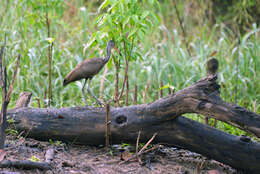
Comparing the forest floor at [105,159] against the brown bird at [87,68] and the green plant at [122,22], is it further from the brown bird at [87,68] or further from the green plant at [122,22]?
the green plant at [122,22]

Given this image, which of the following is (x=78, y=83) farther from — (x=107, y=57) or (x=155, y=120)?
(x=155, y=120)

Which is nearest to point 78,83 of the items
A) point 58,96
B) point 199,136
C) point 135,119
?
point 58,96

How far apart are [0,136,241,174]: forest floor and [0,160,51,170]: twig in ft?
0.14

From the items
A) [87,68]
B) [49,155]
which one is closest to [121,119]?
[49,155]

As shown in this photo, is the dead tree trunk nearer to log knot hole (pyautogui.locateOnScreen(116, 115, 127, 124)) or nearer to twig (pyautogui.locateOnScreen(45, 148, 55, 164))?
log knot hole (pyautogui.locateOnScreen(116, 115, 127, 124))

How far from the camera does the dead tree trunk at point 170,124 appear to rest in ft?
9.89

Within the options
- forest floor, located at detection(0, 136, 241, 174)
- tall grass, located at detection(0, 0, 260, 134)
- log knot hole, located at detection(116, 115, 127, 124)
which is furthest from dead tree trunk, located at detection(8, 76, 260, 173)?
tall grass, located at detection(0, 0, 260, 134)

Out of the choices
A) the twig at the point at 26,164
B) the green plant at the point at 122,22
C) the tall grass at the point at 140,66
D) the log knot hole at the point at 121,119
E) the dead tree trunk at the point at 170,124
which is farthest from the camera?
the tall grass at the point at 140,66

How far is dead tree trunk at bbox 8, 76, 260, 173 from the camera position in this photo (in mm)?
3014

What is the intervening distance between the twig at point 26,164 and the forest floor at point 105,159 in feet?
0.14

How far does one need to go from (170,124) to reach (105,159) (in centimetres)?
71

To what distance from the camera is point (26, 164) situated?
9.00ft

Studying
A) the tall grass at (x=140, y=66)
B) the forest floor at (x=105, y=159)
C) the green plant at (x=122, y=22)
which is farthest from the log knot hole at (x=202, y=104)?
the tall grass at (x=140, y=66)

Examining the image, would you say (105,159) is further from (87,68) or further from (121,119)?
(87,68)
